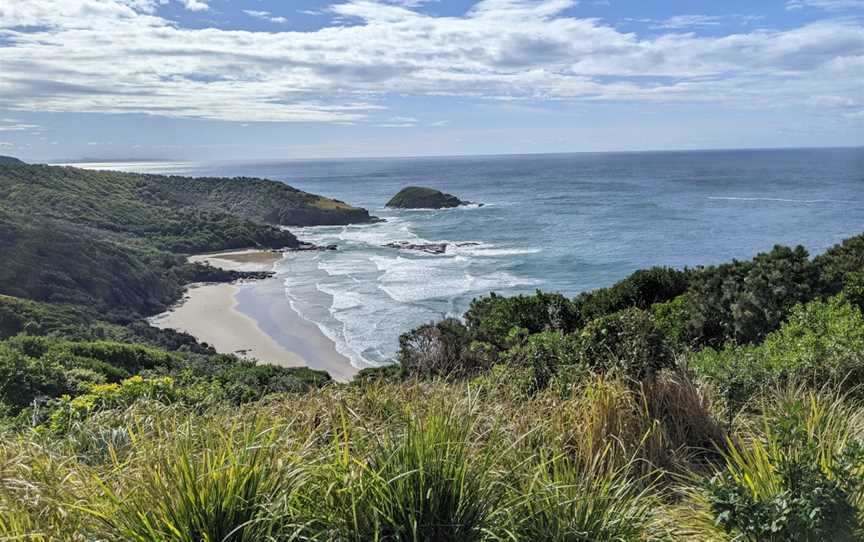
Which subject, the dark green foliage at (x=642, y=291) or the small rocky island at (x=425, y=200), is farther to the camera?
the small rocky island at (x=425, y=200)

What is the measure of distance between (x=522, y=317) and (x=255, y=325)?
21.7 m

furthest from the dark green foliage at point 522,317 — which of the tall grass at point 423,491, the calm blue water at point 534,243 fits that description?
the tall grass at point 423,491

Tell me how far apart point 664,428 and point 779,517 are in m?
1.90

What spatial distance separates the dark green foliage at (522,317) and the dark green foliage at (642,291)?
103cm

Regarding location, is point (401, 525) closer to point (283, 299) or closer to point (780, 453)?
point (780, 453)

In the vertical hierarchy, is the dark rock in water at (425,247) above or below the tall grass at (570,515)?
below

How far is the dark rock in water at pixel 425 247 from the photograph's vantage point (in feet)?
196

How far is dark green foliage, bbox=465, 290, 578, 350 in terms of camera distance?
1868cm

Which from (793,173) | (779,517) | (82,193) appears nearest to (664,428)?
(779,517)

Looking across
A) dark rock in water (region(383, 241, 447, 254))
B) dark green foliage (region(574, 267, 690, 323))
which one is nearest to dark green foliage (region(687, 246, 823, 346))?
dark green foliage (region(574, 267, 690, 323))

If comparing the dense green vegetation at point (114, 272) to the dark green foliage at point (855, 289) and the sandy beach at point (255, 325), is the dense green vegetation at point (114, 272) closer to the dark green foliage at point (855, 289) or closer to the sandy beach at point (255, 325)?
the sandy beach at point (255, 325)

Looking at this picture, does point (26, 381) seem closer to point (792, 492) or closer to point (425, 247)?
point (792, 492)

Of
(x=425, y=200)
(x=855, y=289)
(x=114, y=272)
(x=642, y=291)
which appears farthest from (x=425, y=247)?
(x=855, y=289)

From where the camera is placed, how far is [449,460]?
10.9 feet
